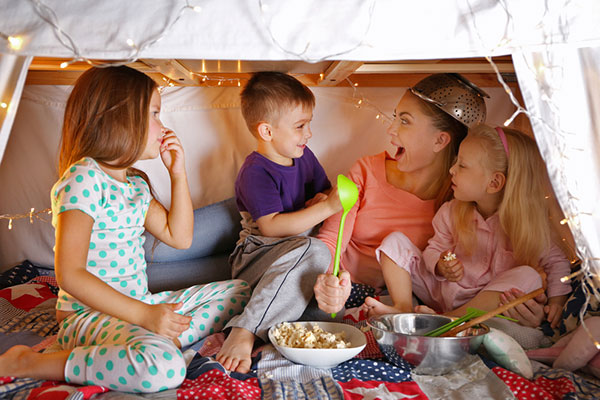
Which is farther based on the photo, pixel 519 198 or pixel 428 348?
pixel 519 198

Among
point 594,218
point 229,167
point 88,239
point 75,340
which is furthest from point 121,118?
point 594,218

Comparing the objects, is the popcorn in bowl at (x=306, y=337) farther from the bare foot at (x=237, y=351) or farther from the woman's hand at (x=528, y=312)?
the woman's hand at (x=528, y=312)

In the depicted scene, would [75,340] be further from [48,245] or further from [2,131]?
[48,245]

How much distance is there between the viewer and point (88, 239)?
97 cm

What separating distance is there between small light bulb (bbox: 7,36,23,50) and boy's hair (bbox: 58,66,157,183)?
30 centimetres

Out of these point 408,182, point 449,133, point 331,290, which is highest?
point 449,133

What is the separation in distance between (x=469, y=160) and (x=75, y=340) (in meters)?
0.94

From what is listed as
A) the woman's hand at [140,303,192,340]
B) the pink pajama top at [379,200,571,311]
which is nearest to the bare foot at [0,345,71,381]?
the woman's hand at [140,303,192,340]

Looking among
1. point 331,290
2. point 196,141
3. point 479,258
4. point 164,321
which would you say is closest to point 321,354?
point 331,290

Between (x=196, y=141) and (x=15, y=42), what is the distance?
84cm

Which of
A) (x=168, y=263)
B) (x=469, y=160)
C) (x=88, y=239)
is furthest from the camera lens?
(x=168, y=263)

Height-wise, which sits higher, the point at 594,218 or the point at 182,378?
the point at 594,218

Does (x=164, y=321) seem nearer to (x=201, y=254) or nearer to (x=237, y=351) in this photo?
(x=237, y=351)

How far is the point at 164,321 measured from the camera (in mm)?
950
